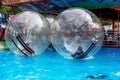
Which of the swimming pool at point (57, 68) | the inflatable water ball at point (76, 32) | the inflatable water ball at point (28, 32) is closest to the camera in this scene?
the swimming pool at point (57, 68)

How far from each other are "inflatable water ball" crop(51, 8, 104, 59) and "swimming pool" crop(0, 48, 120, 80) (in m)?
0.65

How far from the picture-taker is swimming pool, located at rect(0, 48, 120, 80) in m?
10.4

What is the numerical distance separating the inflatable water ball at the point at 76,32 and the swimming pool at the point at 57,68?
647mm

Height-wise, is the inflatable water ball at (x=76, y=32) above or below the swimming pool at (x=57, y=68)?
above

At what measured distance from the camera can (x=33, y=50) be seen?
1327 cm

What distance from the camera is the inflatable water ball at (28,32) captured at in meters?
12.9

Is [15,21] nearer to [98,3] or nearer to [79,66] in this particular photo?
[79,66]

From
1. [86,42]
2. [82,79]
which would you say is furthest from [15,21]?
[82,79]

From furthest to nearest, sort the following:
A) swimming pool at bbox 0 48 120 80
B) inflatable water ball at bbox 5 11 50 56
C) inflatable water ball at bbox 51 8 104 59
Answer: inflatable water ball at bbox 5 11 50 56 < inflatable water ball at bbox 51 8 104 59 < swimming pool at bbox 0 48 120 80

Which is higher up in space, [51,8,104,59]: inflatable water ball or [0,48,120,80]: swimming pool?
[51,8,104,59]: inflatable water ball

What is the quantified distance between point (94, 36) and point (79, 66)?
1.20 metres

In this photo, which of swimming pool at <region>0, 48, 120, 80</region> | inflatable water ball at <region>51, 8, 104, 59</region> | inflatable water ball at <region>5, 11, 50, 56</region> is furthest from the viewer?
inflatable water ball at <region>5, 11, 50, 56</region>

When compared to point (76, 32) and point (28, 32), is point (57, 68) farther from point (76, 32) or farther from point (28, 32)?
point (28, 32)

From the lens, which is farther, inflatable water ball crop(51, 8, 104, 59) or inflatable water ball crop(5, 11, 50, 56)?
inflatable water ball crop(5, 11, 50, 56)
